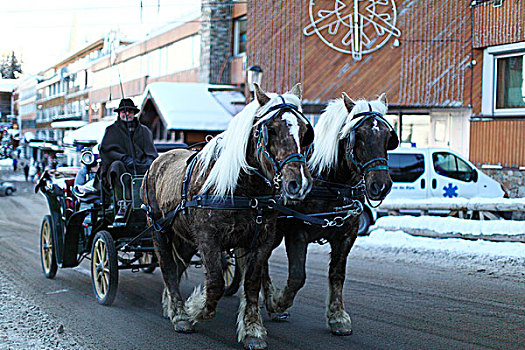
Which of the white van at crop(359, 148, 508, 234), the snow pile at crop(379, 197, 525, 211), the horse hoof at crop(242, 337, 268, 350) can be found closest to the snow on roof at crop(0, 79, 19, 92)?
the white van at crop(359, 148, 508, 234)

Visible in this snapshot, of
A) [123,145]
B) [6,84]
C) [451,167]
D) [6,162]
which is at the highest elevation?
[6,84]

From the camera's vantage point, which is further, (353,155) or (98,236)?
(98,236)

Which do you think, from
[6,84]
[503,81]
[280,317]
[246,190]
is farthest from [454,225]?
[6,84]

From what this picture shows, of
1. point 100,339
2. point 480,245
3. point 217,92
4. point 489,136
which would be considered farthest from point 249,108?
point 217,92

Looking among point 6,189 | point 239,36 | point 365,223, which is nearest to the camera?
point 365,223

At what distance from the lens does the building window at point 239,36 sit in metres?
25.3

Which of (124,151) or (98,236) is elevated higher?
(124,151)

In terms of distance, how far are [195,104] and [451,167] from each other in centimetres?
1089

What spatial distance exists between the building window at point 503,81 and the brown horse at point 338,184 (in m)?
14.4

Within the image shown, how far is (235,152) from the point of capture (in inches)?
200

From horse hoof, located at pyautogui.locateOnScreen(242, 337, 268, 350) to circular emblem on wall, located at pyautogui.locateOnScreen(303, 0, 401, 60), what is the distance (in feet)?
52.5

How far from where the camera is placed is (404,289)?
788cm

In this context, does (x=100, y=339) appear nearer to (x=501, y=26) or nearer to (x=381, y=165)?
(x=381, y=165)

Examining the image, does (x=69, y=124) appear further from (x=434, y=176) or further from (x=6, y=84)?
(x=434, y=176)
